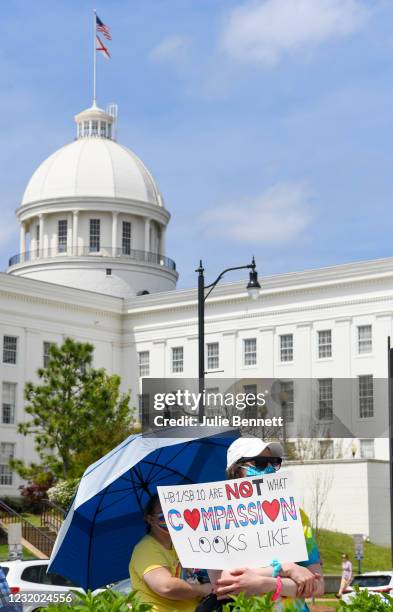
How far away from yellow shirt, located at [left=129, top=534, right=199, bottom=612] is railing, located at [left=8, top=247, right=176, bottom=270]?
75.7 metres

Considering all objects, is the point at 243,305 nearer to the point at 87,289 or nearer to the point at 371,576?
the point at 87,289

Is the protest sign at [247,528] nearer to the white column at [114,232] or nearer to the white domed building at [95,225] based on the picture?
the white domed building at [95,225]

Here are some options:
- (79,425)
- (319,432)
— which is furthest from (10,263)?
(79,425)

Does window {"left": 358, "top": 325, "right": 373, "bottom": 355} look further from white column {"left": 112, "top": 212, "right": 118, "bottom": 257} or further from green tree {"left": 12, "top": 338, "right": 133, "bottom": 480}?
white column {"left": 112, "top": 212, "right": 118, "bottom": 257}

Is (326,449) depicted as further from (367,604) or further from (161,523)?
(367,604)

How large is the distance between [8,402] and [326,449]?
2045 cm

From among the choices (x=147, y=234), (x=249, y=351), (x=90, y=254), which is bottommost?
(x=249, y=351)

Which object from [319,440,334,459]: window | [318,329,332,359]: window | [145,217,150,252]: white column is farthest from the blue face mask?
[145,217,150,252]: white column

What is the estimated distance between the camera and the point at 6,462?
66.2 m

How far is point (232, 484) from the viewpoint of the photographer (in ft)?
21.8

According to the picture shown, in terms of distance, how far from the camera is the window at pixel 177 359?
73.6m

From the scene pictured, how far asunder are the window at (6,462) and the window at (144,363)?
35.8 feet

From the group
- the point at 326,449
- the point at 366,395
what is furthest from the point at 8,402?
the point at 326,449

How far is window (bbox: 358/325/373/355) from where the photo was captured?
217ft
